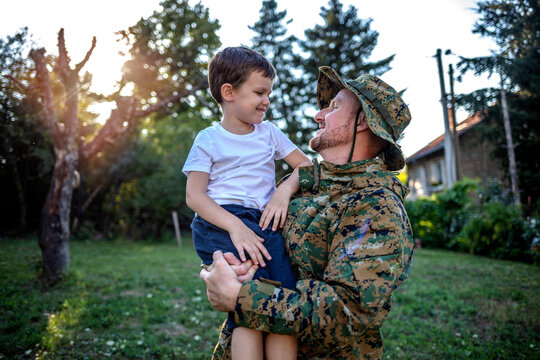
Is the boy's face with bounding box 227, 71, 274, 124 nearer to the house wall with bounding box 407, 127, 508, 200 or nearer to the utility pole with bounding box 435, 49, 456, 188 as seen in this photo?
the utility pole with bounding box 435, 49, 456, 188

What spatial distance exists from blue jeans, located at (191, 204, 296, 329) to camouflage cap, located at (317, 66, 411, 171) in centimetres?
89

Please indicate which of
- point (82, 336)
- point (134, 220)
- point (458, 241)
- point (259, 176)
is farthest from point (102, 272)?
point (458, 241)

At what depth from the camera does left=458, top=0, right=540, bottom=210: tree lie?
21219mm

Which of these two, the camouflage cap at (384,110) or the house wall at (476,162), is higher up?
the house wall at (476,162)

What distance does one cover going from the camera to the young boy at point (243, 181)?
2041 millimetres

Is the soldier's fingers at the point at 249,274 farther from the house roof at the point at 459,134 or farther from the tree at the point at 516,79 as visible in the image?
the tree at the point at 516,79

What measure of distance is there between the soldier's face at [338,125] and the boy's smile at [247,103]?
1.40 ft

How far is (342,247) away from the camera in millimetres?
1857

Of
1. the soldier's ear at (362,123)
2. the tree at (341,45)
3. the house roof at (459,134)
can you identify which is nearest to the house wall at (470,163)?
the house roof at (459,134)

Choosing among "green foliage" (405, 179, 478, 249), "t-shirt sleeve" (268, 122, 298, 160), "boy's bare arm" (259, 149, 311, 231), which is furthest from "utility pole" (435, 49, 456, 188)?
"boy's bare arm" (259, 149, 311, 231)

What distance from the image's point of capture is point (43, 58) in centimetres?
808

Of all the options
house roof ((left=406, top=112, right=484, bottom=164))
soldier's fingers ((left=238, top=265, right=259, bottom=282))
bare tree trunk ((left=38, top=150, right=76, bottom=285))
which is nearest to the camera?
soldier's fingers ((left=238, top=265, right=259, bottom=282))

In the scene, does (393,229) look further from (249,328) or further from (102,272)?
(102,272)

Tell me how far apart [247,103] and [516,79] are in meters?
24.4
